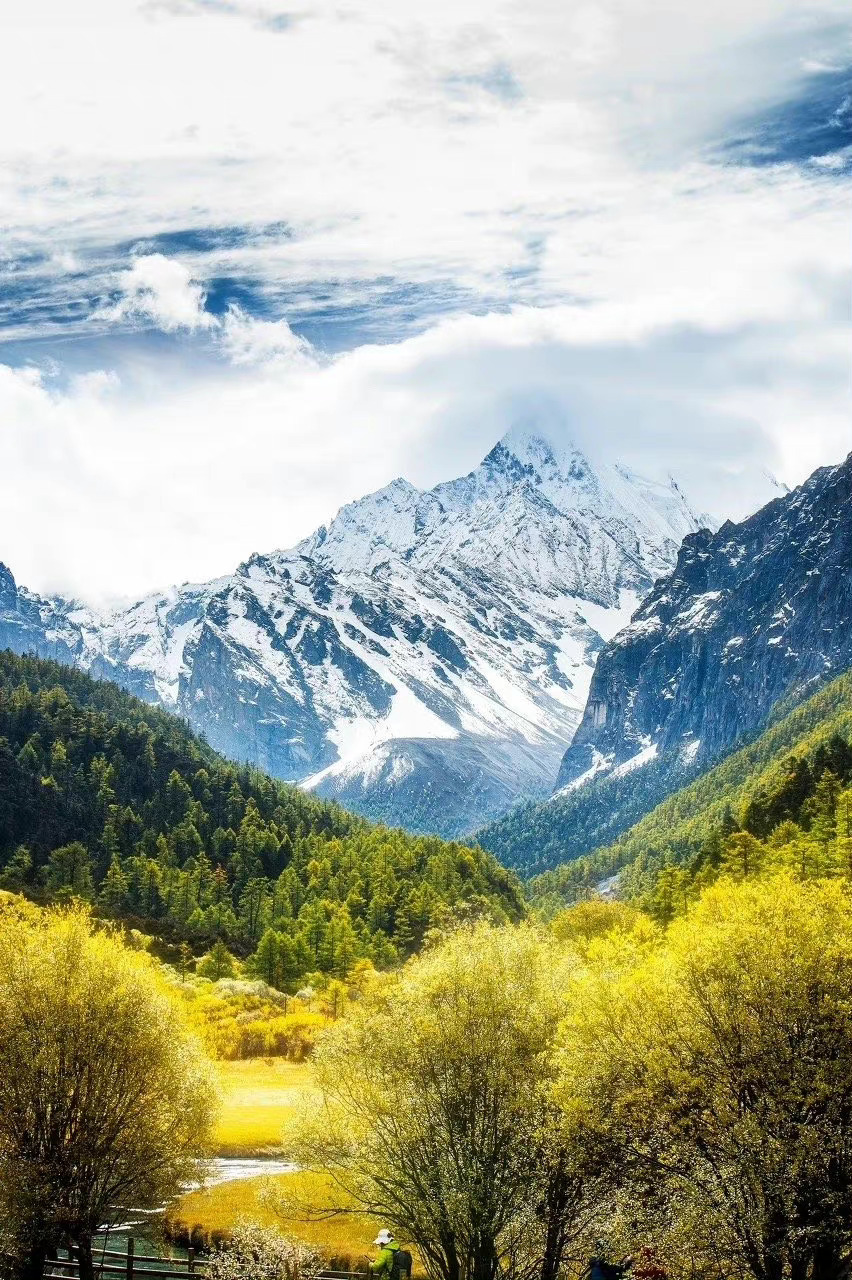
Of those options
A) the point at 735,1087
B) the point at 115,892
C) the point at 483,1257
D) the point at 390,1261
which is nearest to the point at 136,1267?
the point at 390,1261

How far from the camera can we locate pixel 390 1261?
5394cm

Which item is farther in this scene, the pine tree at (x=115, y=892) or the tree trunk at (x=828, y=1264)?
the pine tree at (x=115, y=892)

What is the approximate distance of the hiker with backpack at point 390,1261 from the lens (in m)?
53.7

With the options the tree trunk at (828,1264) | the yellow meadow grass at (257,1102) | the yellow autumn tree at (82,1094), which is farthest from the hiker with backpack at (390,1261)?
the tree trunk at (828,1264)

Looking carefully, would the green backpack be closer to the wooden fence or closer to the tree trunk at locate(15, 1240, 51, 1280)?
the wooden fence

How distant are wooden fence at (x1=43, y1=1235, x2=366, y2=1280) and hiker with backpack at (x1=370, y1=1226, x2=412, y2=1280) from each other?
67.6 inches

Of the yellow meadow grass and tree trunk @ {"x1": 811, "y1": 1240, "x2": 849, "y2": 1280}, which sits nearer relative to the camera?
tree trunk @ {"x1": 811, "y1": 1240, "x2": 849, "y2": 1280}

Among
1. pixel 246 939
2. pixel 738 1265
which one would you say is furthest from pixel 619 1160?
pixel 246 939

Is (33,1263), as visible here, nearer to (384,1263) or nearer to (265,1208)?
(265,1208)

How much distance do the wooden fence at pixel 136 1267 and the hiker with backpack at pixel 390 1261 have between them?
1.72 meters

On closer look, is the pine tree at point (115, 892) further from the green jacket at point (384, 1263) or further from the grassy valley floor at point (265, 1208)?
the green jacket at point (384, 1263)

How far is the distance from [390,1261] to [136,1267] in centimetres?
1494

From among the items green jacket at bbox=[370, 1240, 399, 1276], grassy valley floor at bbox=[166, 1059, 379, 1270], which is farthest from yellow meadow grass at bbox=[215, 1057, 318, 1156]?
green jacket at bbox=[370, 1240, 399, 1276]

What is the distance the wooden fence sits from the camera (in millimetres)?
55031
